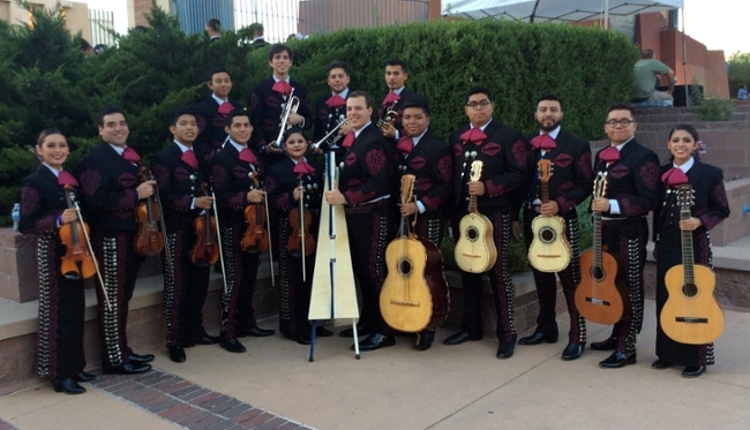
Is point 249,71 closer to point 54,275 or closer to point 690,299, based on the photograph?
point 54,275

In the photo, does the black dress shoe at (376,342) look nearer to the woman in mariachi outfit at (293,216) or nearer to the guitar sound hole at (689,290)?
Answer: the woman in mariachi outfit at (293,216)

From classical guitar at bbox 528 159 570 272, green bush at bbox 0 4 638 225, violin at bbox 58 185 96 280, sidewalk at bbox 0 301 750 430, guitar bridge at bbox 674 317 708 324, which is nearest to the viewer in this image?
sidewalk at bbox 0 301 750 430

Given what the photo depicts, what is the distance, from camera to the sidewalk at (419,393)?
4246 mm

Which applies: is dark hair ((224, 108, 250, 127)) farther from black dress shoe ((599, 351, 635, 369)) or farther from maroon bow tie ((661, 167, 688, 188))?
black dress shoe ((599, 351, 635, 369))

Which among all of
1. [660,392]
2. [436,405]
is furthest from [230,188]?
[660,392]

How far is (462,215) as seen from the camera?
18.1ft

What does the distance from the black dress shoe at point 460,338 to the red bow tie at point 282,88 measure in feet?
8.57

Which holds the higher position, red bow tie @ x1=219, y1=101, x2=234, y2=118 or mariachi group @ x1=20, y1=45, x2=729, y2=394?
red bow tie @ x1=219, y1=101, x2=234, y2=118

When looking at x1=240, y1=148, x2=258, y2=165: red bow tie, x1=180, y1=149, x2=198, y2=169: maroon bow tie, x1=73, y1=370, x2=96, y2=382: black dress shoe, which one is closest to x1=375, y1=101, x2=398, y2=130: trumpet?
x1=240, y1=148, x2=258, y2=165: red bow tie

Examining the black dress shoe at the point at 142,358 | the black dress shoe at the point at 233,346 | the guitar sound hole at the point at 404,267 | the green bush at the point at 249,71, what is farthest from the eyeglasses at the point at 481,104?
the black dress shoe at the point at 142,358

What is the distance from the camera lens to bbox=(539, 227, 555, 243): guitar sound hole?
5133 mm

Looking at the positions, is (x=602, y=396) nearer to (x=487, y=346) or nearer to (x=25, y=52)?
(x=487, y=346)

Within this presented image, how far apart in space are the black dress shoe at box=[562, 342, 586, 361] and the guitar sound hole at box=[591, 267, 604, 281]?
0.58 meters

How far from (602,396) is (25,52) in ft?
18.9
